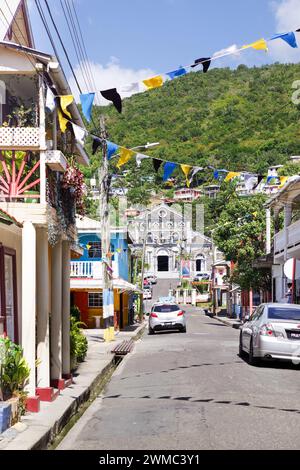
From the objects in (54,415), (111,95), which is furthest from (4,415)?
(111,95)

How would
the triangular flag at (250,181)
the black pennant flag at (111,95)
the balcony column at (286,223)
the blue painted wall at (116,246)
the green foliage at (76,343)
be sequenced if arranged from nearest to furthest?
the black pennant flag at (111,95), the green foliage at (76,343), the triangular flag at (250,181), the balcony column at (286,223), the blue painted wall at (116,246)

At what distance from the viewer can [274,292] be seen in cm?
4131

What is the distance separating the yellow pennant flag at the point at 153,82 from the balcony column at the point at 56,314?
10.7 feet

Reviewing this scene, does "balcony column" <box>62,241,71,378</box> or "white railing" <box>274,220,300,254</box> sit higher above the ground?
"white railing" <box>274,220,300,254</box>

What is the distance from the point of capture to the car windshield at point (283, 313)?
657 inches

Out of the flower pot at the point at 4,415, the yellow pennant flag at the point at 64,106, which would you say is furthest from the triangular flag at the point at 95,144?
the flower pot at the point at 4,415

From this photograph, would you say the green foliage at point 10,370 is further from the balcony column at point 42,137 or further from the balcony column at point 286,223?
the balcony column at point 286,223

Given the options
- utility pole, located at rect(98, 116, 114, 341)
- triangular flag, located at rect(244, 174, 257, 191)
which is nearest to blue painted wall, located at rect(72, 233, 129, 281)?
utility pole, located at rect(98, 116, 114, 341)

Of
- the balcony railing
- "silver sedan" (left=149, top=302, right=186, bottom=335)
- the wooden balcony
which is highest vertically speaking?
the wooden balcony

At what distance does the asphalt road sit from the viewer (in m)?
8.27

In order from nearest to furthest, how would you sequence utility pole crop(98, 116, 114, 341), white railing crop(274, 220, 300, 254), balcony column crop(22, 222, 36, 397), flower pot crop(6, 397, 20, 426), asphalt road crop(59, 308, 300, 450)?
asphalt road crop(59, 308, 300, 450) → flower pot crop(6, 397, 20, 426) → balcony column crop(22, 222, 36, 397) → utility pole crop(98, 116, 114, 341) → white railing crop(274, 220, 300, 254)

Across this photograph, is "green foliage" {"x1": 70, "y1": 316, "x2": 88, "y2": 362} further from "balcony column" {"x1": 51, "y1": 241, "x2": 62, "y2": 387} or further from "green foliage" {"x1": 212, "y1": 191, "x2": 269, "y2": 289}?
"green foliage" {"x1": 212, "y1": 191, "x2": 269, "y2": 289}

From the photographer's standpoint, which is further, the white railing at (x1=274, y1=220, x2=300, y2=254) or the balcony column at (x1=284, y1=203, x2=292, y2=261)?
the balcony column at (x1=284, y1=203, x2=292, y2=261)

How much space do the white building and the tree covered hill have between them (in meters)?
20.8
